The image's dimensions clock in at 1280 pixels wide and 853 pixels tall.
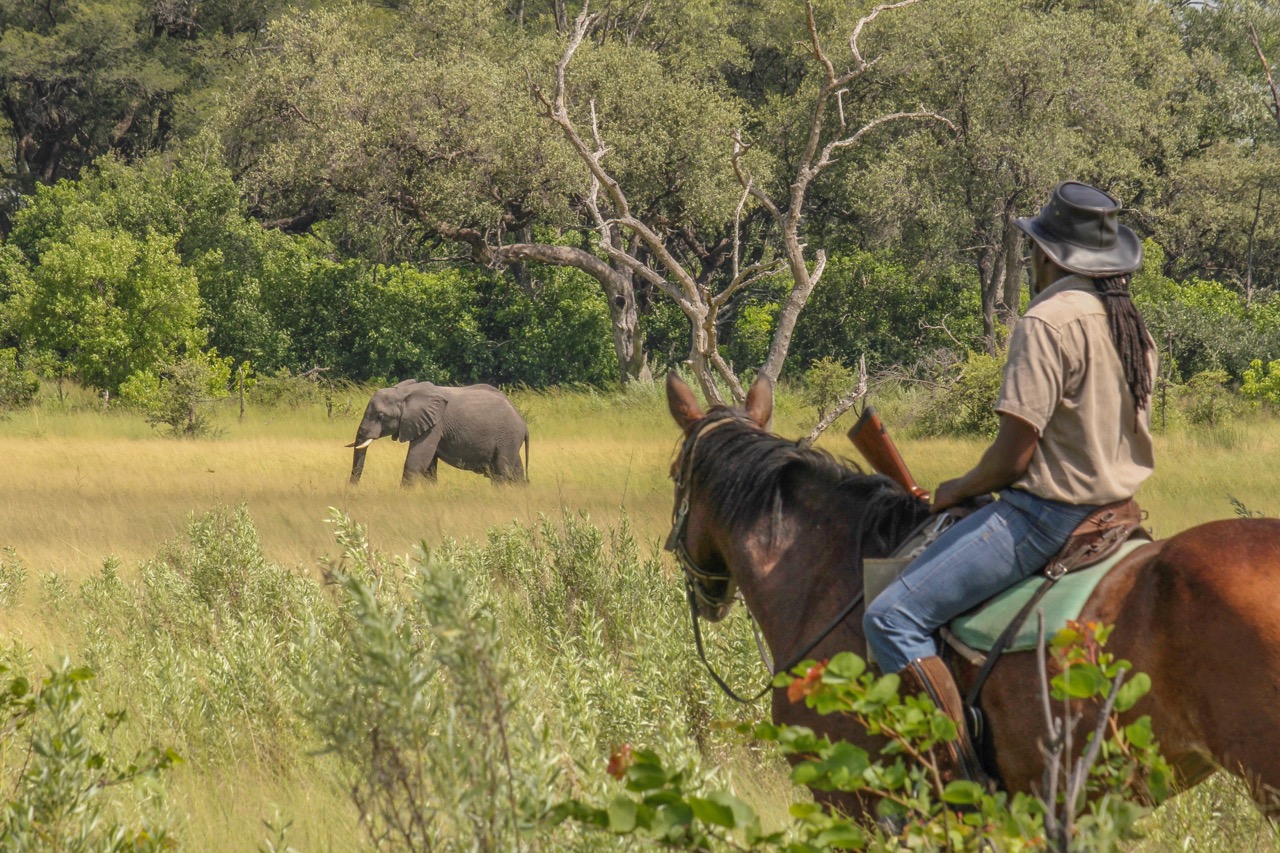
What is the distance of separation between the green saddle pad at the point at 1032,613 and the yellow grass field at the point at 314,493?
762mm

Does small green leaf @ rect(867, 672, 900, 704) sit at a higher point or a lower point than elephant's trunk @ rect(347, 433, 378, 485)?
higher

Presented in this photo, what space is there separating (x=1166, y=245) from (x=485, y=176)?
52.7ft

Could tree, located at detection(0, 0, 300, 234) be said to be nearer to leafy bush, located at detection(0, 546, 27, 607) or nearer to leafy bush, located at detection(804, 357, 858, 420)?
leafy bush, located at detection(804, 357, 858, 420)

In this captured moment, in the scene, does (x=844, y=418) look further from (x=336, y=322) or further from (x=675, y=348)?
(x=336, y=322)

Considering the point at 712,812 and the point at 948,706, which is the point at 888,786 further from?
the point at 948,706

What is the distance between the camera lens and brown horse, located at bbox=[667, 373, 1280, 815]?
290 centimetres

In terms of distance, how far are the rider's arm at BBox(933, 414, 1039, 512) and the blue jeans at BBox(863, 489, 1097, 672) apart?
6 cm

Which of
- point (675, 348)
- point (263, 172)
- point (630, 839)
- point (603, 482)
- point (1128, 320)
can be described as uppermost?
point (1128, 320)

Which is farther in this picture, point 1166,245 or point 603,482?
point 1166,245

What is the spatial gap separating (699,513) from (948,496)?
31.6 inches

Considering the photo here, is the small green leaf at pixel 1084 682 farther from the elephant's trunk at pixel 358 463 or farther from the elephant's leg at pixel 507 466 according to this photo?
the elephant's leg at pixel 507 466

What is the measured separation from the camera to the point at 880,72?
26.4 m

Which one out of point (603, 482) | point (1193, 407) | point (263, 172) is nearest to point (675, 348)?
point (263, 172)

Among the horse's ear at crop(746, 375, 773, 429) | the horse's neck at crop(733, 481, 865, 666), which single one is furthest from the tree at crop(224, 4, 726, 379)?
the horse's neck at crop(733, 481, 865, 666)
